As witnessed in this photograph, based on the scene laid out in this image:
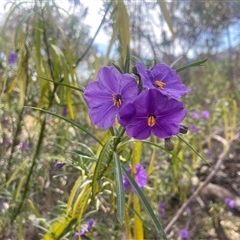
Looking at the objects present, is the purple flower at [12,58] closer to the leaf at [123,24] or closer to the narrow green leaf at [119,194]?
the leaf at [123,24]

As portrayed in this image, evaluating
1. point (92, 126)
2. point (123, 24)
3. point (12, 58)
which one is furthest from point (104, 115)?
point (12, 58)

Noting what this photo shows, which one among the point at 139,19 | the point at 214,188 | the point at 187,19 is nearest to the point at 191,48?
the point at 187,19

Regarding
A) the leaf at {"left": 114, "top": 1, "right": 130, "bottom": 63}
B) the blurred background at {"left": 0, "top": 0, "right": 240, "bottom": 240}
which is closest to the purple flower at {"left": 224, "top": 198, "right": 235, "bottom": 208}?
the blurred background at {"left": 0, "top": 0, "right": 240, "bottom": 240}

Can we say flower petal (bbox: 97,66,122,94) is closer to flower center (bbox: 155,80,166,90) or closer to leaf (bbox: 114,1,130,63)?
flower center (bbox: 155,80,166,90)

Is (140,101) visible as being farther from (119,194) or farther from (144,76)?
(119,194)

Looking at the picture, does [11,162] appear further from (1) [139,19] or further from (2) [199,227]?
(1) [139,19]

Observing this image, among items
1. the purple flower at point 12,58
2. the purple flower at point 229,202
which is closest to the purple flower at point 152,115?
the purple flower at point 12,58
